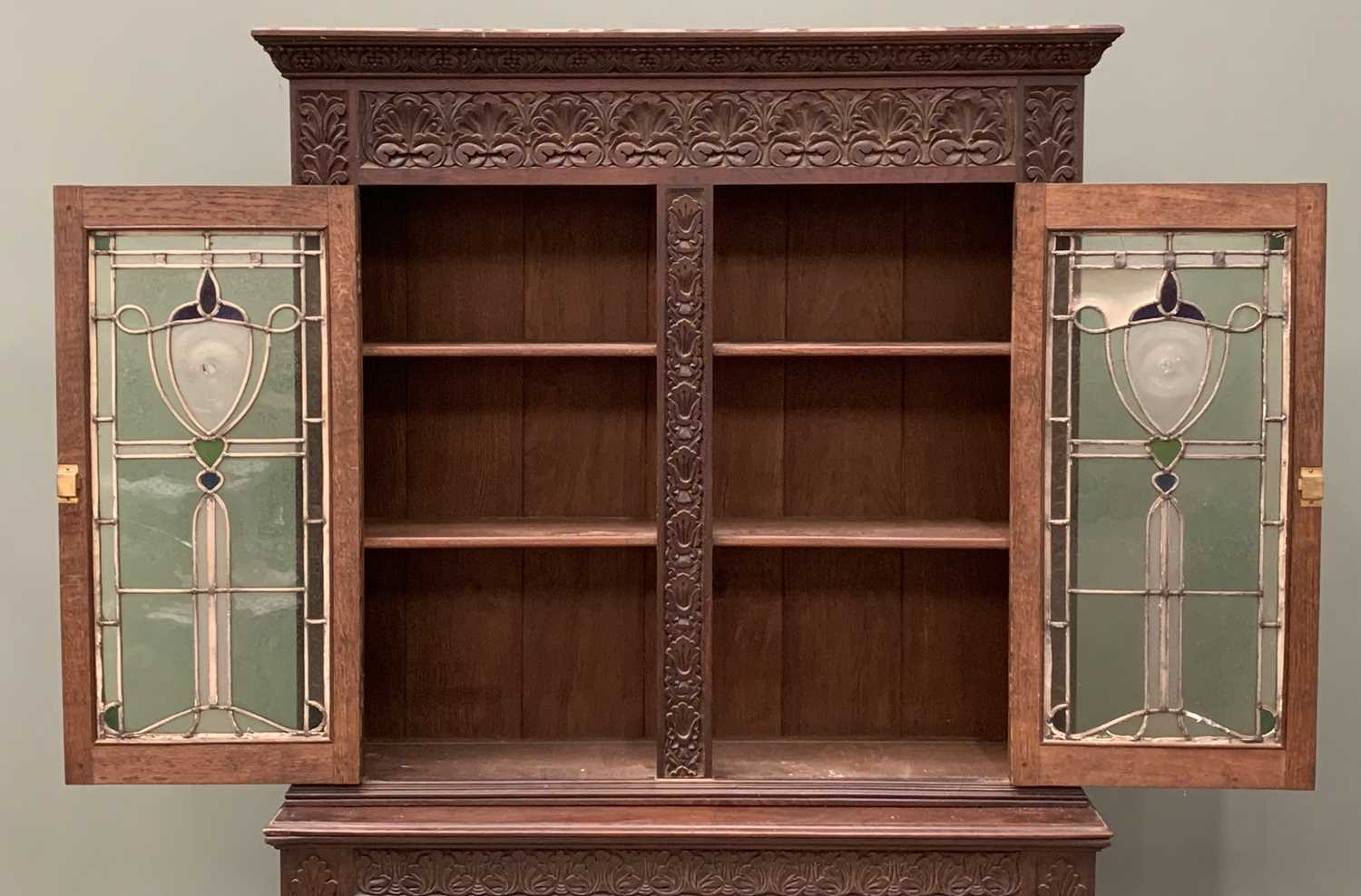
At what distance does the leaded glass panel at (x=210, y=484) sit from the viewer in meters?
2.59

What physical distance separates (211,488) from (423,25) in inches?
48.6

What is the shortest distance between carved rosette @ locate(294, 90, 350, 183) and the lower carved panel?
4.15 feet

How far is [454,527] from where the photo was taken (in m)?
2.89

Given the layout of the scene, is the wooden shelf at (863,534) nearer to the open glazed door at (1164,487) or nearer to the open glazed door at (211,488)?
the open glazed door at (1164,487)

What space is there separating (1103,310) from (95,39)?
232 cm

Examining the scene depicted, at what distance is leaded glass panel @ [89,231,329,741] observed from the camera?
8.50 feet

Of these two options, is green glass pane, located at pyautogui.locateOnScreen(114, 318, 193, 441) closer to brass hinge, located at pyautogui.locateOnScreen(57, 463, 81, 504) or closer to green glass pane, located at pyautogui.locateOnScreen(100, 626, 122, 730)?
brass hinge, located at pyautogui.locateOnScreen(57, 463, 81, 504)

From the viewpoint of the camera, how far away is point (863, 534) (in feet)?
9.16

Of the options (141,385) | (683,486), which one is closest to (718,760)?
(683,486)

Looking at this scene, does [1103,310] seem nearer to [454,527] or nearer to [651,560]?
[651,560]

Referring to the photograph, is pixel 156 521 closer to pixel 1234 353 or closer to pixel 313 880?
pixel 313 880

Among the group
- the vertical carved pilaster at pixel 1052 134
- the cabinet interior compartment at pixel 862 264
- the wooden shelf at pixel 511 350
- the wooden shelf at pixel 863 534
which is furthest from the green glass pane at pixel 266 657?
the vertical carved pilaster at pixel 1052 134

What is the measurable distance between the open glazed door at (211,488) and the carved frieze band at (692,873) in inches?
9.5

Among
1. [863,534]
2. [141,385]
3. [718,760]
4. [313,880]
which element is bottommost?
[313,880]
